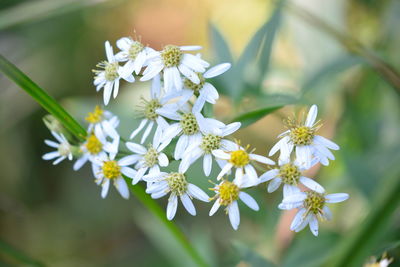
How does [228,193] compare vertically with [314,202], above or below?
above

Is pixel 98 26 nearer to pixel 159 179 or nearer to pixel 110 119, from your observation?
pixel 110 119

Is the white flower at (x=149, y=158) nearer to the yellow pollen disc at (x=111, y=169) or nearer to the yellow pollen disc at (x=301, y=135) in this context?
the yellow pollen disc at (x=111, y=169)

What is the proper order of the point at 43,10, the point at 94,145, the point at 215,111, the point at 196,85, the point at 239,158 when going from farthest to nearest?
the point at 215,111, the point at 43,10, the point at 94,145, the point at 196,85, the point at 239,158

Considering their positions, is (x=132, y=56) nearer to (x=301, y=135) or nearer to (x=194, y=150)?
(x=194, y=150)

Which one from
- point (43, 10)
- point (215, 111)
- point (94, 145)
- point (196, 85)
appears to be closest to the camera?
point (196, 85)

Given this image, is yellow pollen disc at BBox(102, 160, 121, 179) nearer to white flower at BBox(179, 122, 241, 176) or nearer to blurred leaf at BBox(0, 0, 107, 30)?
white flower at BBox(179, 122, 241, 176)

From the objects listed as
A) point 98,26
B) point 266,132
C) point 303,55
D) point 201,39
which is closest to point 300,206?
point 303,55

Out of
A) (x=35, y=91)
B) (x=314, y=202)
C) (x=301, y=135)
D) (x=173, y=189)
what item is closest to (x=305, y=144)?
(x=301, y=135)
